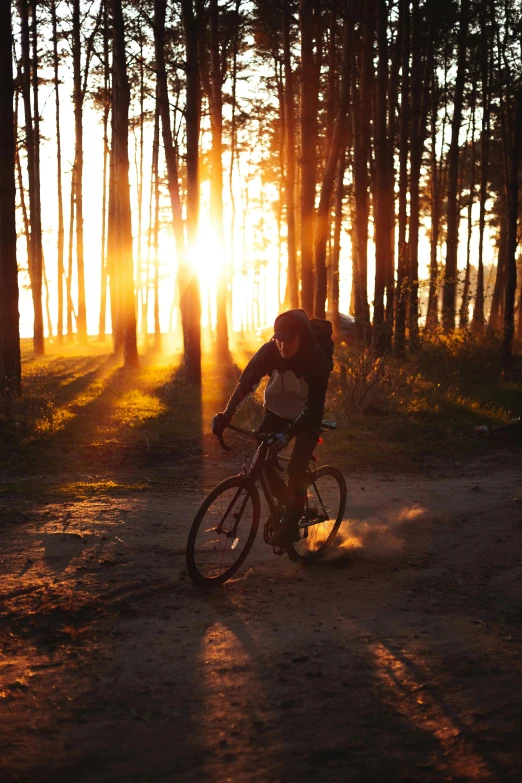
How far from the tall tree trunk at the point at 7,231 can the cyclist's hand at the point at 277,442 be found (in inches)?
383

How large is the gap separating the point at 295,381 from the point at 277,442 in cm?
54

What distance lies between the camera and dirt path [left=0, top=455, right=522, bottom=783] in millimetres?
3543

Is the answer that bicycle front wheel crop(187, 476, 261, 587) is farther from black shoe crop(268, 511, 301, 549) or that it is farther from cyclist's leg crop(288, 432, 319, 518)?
cyclist's leg crop(288, 432, 319, 518)

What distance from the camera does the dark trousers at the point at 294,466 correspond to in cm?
638

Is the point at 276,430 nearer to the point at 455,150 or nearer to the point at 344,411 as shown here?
the point at 344,411

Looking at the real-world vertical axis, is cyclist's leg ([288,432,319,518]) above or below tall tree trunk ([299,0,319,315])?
below

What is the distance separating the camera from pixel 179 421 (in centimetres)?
1445

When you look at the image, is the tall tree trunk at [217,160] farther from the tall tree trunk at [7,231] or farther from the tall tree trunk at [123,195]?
the tall tree trunk at [7,231]

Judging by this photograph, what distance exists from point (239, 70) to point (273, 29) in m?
5.06

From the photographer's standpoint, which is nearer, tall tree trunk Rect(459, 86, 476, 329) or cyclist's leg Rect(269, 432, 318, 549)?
cyclist's leg Rect(269, 432, 318, 549)

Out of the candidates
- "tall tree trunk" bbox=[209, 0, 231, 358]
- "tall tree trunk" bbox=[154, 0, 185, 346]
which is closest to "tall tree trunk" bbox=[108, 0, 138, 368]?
"tall tree trunk" bbox=[154, 0, 185, 346]

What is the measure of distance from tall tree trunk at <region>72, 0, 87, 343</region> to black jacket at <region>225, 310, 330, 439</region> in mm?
28055

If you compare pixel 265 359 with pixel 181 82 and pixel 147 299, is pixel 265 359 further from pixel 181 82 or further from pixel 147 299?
pixel 147 299

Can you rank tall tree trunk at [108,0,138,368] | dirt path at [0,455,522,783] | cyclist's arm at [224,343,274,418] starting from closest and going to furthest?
dirt path at [0,455,522,783] → cyclist's arm at [224,343,274,418] → tall tree trunk at [108,0,138,368]
